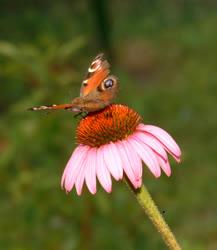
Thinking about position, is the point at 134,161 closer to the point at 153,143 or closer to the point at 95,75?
the point at 153,143

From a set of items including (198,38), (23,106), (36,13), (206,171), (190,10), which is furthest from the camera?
(36,13)

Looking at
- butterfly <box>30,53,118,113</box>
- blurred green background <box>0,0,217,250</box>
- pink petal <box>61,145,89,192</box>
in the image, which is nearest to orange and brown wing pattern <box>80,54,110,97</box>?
butterfly <box>30,53,118,113</box>

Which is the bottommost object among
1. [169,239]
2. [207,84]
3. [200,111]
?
[169,239]

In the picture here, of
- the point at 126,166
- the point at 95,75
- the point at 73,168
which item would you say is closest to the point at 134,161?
the point at 126,166

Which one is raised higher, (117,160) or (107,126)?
(107,126)

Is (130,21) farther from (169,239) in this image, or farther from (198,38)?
(169,239)

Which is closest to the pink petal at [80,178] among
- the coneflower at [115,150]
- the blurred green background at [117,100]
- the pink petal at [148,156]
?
the coneflower at [115,150]

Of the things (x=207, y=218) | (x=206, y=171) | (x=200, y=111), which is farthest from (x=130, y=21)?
(x=207, y=218)
